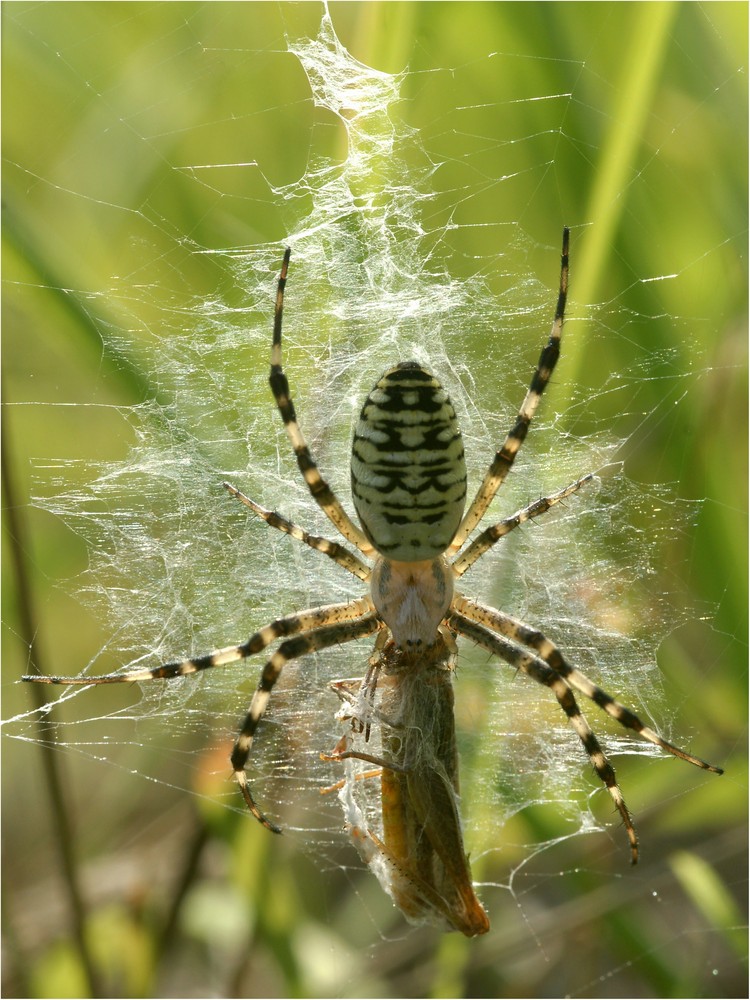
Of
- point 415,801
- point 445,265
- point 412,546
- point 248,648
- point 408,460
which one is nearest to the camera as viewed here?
point 408,460

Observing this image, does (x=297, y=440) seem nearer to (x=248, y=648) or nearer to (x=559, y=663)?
(x=248, y=648)

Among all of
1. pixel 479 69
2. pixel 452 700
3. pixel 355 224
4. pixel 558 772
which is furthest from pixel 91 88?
pixel 558 772

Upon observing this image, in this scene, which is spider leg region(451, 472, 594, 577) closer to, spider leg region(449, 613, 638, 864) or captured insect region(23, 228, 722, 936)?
captured insect region(23, 228, 722, 936)

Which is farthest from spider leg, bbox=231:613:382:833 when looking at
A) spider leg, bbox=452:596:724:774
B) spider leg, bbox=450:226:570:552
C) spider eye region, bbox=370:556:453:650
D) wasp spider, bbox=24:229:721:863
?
spider leg, bbox=450:226:570:552

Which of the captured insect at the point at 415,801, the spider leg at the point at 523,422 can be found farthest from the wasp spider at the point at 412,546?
the captured insect at the point at 415,801

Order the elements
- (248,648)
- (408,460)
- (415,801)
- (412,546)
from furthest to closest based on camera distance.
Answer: (248,648), (412,546), (415,801), (408,460)

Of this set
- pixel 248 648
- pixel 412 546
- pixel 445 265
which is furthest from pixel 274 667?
pixel 445 265

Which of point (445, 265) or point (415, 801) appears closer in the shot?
point (415, 801)

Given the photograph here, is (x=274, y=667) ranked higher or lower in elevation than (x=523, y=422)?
lower

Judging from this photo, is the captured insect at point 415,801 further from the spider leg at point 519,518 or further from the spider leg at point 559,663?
the spider leg at point 519,518
